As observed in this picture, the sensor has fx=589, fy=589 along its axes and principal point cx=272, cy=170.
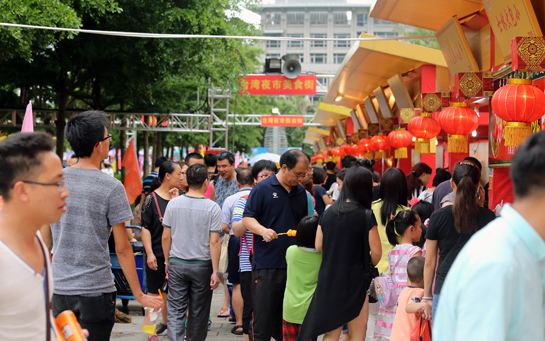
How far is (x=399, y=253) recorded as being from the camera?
5430 mm

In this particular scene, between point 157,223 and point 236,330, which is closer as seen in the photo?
point 157,223

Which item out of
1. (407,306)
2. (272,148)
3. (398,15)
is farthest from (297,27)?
(407,306)

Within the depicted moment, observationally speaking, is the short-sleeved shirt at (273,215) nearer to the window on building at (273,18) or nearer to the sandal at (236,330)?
the sandal at (236,330)

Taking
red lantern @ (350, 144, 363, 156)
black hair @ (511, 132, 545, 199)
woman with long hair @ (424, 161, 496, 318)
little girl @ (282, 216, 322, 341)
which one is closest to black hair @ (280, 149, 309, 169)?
little girl @ (282, 216, 322, 341)

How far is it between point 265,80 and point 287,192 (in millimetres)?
22016

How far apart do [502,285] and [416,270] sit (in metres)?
3.50

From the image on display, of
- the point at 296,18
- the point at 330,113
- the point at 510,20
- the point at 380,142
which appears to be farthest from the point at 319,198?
the point at 296,18

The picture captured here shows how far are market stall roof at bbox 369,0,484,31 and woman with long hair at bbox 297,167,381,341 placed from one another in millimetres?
5590

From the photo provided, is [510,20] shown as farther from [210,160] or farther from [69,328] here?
[69,328]

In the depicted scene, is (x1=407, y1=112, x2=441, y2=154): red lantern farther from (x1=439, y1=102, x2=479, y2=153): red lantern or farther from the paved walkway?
the paved walkway

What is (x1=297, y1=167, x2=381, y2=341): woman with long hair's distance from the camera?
15.1 ft

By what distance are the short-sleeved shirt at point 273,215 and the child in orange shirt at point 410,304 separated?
106 cm

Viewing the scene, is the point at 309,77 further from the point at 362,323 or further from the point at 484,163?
the point at 362,323

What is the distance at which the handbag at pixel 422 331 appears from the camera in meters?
4.68
